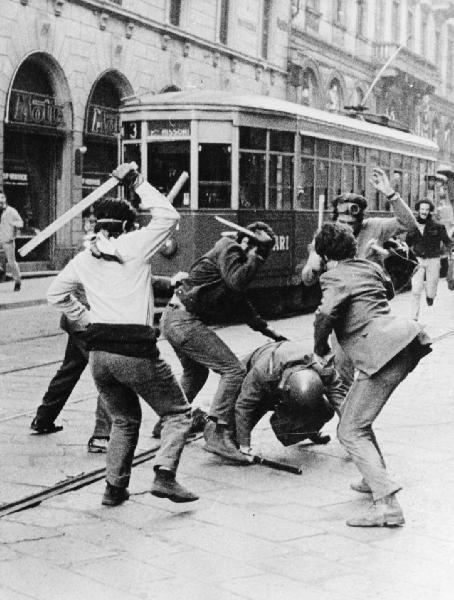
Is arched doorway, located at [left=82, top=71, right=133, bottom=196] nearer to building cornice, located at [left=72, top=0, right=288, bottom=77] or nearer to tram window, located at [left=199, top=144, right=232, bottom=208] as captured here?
building cornice, located at [left=72, top=0, right=288, bottom=77]

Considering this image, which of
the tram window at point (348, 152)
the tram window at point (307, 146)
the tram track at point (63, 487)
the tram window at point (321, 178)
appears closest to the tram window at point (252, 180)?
the tram window at point (307, 146)

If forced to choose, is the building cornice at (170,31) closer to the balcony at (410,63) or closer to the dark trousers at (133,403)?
the balcony at (410,63)

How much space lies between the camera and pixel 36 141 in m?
21.8

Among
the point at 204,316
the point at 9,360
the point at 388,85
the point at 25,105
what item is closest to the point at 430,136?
the point at 388,85

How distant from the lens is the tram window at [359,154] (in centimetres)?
1883

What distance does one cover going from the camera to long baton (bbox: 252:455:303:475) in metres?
6.41

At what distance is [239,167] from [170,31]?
11801 millimetres

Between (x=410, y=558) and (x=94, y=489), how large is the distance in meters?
1.90

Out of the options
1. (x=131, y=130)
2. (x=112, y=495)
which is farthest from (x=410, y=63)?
(x=112, y=495)


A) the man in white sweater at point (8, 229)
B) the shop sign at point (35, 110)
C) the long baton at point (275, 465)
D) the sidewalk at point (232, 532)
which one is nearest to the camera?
the sidewalk at point (232, 532)

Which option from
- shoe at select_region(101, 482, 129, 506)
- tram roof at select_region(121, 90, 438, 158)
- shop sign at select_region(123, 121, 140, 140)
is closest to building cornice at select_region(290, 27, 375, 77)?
tram roof at select_region(121, 90, 438, 158)

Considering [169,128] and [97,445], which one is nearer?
[97,445]

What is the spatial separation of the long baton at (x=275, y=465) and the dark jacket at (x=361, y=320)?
941 mm

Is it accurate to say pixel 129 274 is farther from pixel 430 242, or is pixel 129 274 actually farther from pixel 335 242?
pixel 430 242
